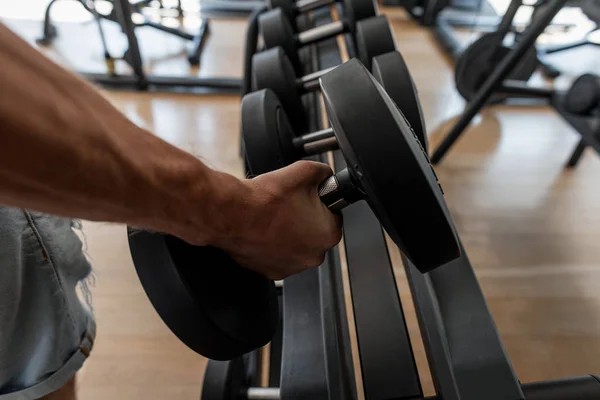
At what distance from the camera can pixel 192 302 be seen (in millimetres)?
520

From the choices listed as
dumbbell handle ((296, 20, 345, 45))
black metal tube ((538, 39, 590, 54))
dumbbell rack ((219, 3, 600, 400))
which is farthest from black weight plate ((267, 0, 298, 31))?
black metal tube ((538, 39, 590, 54))

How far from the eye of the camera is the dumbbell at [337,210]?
43 centimetres

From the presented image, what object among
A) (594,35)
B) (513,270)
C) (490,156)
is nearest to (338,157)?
(513,270)

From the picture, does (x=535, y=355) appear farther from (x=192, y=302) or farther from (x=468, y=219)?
(x=192, y=302)

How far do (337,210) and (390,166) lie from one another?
0.17m

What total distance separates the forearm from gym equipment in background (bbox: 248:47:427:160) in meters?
0.39

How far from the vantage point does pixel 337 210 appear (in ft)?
1.93

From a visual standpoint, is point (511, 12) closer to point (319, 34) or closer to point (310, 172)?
point (319, 34)

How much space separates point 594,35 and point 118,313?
266cm

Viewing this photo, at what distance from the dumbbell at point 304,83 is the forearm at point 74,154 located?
1.63 ft

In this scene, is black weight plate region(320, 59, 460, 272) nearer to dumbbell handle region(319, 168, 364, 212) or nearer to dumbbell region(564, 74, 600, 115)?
dumbbell handle region(319, 168, 364, 212)

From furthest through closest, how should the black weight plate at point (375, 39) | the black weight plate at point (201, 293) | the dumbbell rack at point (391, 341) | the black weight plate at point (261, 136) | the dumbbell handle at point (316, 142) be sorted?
1. the black weight plate at point (375, 39)
2. the dumbbell handle at point (316, 142)
3. the black weight plate at point (261, 136)
4. the dumbbell rack at point (391, 341)
5. the black weight plate at point (201, 293)

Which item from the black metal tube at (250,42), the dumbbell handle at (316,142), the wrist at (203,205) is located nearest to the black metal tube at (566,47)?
the black metal tube at (250,42)

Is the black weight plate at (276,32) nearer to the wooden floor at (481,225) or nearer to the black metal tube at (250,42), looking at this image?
the black metal tube at (250,42)
